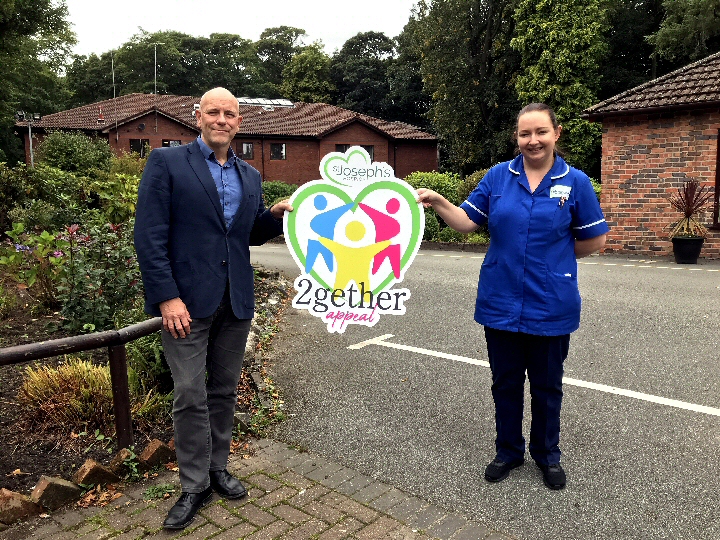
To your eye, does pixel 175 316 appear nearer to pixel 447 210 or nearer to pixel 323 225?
pixel 323 225

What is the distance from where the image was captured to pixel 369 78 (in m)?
53.0

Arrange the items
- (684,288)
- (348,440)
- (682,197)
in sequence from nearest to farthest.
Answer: (348,440), (684,288), (682,197)

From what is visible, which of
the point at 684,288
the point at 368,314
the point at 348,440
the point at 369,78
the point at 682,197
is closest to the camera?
the point at 368,314

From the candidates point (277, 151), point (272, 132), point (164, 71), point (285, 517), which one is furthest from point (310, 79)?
point (285, 517)

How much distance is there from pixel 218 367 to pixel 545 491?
6.18 feet

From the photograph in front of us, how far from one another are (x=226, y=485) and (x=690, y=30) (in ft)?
105

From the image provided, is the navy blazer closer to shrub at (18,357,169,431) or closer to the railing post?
the railing post

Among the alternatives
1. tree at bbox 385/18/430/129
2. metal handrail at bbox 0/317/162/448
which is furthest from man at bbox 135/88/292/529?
tree at bbox 385/18/430/129

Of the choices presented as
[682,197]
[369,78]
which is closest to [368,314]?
[682,197]

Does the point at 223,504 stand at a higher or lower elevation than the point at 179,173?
lower

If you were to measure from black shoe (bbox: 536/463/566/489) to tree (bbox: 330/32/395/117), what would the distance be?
5013cm

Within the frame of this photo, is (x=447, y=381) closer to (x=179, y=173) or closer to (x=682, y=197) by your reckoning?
(x=179, y=173)

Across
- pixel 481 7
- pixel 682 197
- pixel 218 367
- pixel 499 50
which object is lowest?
pixel 218 367

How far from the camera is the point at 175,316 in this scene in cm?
303
